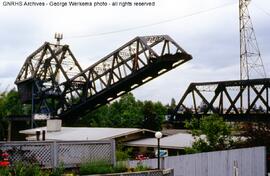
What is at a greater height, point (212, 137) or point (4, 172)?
point (212, 137)


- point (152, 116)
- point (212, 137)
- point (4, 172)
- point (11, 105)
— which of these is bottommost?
point (4, 172)

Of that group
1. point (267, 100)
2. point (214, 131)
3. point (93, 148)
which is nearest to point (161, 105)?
point (267, 100)

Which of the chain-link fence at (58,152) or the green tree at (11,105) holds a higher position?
the green tree at (11,105)

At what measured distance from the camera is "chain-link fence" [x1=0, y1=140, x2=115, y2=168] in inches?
490

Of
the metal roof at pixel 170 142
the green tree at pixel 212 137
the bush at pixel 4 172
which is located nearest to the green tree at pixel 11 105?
the metal roof at pixel 170 142

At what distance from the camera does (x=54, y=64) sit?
46.6m

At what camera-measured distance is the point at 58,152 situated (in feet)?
43.2

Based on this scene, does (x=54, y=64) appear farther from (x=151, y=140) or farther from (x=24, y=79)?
(x=151, y=140)

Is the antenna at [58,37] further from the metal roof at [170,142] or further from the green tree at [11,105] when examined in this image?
the green tree at [11,105]

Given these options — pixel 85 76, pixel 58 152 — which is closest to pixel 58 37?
pixel 85 76

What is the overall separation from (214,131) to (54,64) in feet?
69.0

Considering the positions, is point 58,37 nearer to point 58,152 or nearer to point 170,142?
point 170,142

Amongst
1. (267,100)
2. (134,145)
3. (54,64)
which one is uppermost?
(54,64)

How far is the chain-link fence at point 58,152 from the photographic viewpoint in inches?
490
